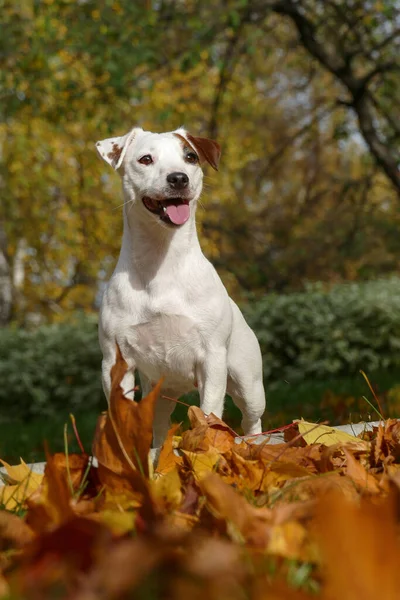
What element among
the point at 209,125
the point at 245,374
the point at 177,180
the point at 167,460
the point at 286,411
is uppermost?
the point at 209,125

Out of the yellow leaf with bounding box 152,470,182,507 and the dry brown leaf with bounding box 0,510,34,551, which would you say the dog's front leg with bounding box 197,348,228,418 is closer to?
the yellow leaf with bounding box 152,470,182,507

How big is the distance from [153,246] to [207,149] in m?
0.55

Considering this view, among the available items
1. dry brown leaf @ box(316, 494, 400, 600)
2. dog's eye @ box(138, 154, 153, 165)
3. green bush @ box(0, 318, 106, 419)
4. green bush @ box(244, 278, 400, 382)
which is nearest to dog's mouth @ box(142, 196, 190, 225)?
dog's eye @ box(138, 154, 153, 165)

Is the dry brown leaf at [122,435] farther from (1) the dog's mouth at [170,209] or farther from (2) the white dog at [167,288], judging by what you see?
(1) the dog's mouth at [170,209]

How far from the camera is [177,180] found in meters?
2.90

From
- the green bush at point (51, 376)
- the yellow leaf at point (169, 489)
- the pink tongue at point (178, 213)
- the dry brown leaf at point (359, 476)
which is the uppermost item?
the pink tongue at point (178, 213)

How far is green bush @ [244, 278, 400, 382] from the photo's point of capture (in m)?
8.48

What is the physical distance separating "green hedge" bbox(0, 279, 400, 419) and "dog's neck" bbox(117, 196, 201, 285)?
18.2 ft

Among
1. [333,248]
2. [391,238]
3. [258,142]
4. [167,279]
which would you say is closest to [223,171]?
[258,142]

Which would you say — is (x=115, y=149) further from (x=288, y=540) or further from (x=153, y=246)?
(x=288, y=540)

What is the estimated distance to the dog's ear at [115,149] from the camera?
10.5 ft

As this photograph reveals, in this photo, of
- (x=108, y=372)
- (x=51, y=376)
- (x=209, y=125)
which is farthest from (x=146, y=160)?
(x=51, y=376)

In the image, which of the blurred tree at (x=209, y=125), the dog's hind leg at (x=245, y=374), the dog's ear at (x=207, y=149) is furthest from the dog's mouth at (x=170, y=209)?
the blurred tree at (x=209, y=125)

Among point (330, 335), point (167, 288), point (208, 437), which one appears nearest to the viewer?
point (208, 437)
